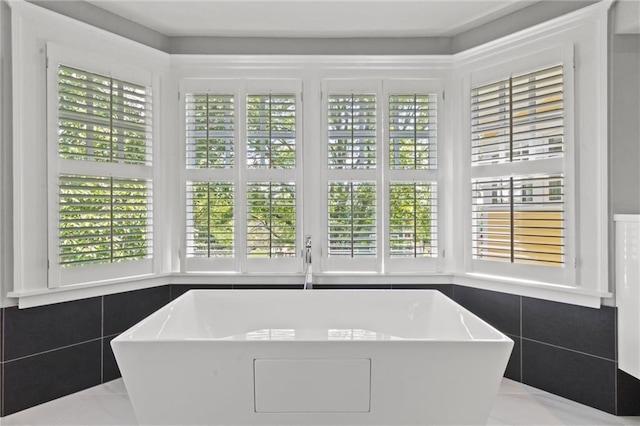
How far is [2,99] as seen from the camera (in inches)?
91.0

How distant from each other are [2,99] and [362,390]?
256 cm

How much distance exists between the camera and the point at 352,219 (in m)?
3.12

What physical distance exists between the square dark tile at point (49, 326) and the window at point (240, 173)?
74 cm

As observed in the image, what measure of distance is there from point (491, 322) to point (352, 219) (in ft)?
4.15

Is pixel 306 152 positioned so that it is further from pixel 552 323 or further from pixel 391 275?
pixel 552 323

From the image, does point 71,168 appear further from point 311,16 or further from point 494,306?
point 494,306

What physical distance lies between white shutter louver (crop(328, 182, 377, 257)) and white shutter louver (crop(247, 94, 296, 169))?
441 mm

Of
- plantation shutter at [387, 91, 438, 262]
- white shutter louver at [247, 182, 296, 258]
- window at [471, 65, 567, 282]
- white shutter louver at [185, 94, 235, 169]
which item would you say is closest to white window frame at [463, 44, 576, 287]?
window at [471, 65, 567, 282]

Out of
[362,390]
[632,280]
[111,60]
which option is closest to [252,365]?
[362,390]

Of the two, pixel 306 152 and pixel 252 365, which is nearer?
pixel 252 365

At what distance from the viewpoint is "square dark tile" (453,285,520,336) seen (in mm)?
2770

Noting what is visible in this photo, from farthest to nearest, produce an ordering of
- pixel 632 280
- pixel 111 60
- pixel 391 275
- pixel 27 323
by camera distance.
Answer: pixel 391 275
pixel 111 60
pixel 27 323
pixel 632 280

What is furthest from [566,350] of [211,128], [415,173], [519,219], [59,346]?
[59,346]

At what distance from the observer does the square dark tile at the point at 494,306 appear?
2770mm
